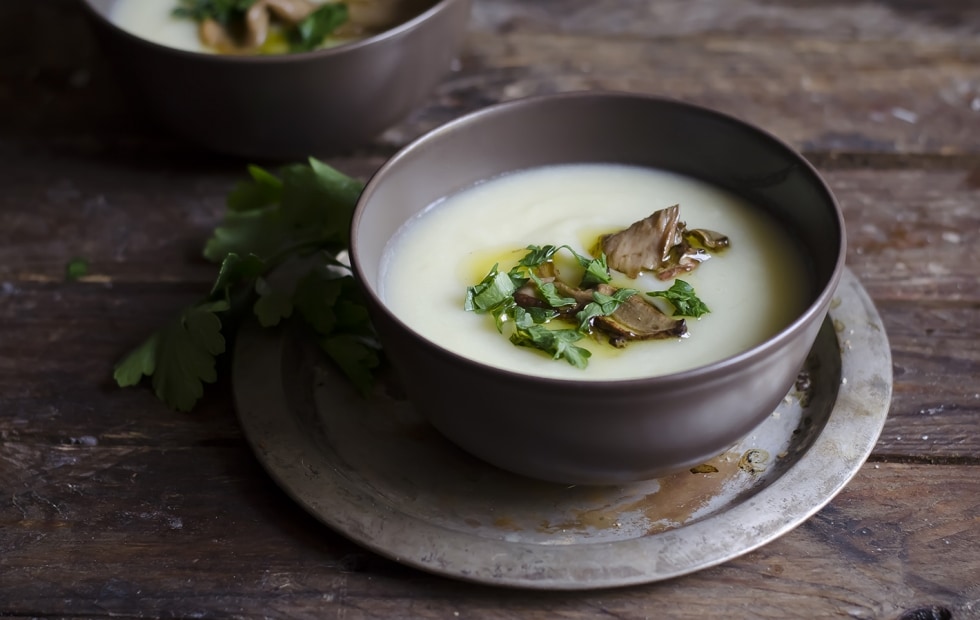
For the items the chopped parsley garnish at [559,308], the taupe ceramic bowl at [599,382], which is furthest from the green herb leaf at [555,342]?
the taupe ceramic bowl at [599,382]

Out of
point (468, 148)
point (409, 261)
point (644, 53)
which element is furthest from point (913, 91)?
point (409, 261)

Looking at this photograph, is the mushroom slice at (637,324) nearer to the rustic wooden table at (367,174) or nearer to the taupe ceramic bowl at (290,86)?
the rustic wooden table at (367,174)

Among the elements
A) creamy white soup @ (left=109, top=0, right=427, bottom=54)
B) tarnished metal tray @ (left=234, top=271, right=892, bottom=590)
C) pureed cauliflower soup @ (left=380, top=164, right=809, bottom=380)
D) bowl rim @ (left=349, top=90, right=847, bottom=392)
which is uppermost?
bowl rim @ (left=349, top=90, right=847, bottom=392)

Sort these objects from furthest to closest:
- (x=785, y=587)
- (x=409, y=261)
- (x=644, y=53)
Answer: (x=644, y=53) < (x=409, y=261) < (x=785, y=587)

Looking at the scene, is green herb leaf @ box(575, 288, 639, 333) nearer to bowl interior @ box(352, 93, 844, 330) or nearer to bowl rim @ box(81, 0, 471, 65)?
bowl interior @ box(352, 93, 844, 330)

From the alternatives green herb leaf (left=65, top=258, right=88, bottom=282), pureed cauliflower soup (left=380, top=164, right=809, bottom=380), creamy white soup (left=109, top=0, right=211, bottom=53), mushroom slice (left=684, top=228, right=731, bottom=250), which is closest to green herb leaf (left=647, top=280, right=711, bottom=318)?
pureed cauliflower soup (left=380, top=164, right=809, bottom=380)

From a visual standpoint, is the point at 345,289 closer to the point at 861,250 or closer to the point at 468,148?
the point at 468,148
